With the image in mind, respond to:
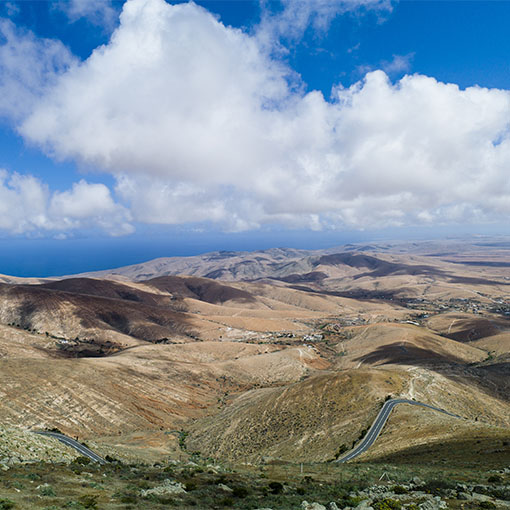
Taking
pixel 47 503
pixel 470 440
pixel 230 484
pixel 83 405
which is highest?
pixel 47 503

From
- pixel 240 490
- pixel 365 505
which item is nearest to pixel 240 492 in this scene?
pixel 240 490

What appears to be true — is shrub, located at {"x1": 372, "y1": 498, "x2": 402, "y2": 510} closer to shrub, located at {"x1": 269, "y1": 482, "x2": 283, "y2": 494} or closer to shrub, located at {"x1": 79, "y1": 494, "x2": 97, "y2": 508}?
shrub, located at {"x1": 269, "y1": 482, "x2": 283, "y2": 494}

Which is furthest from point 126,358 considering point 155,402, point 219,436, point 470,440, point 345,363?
point 470,440

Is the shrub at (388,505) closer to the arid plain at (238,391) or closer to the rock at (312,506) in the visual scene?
the rock at (312,506)

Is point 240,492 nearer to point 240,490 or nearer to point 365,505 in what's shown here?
point 240,490

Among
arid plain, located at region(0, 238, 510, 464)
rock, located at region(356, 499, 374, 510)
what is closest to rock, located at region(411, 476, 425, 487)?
rock, located at region(356, 499, 374, 510)

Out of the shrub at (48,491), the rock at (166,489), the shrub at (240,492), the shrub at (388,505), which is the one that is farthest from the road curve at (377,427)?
the shrub at (48,491)

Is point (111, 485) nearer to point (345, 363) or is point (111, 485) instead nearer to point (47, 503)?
point (47, 503)

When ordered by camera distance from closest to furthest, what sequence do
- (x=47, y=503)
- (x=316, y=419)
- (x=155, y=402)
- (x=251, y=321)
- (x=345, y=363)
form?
(x=47, y=503)
(x=316, y=419)
(x=155, y=402)
(x=345, y=363)
(x=251, y=321)

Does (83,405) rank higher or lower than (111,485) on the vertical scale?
lower
